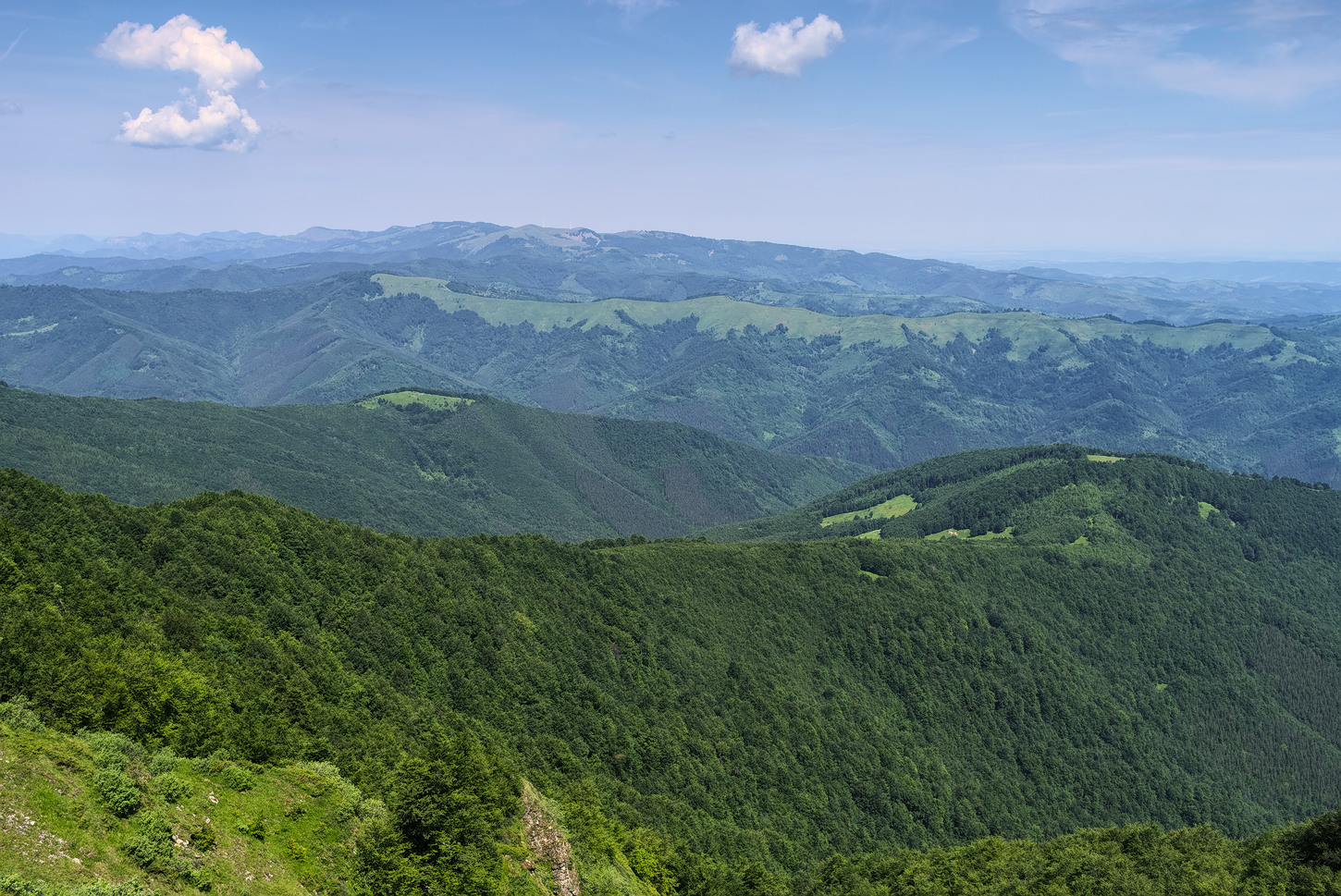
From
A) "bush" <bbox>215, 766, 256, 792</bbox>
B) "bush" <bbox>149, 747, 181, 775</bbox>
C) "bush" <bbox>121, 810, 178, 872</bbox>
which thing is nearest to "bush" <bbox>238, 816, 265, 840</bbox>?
"bush" <bbox>215, 766, 256, 792</bbox>

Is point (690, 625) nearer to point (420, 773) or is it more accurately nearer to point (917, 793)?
point (917, 793)

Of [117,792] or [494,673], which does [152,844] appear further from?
[494,673]

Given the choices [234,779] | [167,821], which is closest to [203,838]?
[167,821]

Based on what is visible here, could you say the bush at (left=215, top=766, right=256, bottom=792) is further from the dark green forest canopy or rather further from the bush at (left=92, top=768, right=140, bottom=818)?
the bush at (left=92, top=768, right=140, bottom=818)

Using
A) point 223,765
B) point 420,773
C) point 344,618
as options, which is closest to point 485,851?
point 420,773

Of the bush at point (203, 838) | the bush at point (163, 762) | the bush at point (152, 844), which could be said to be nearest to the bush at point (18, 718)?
the bush at point (163, 762)

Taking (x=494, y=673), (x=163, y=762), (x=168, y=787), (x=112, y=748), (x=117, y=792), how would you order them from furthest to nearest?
(x=494, y=673) → (x=163, y=762) → (x=112, y=748) → (x=168, y=787) → (x=117, y=792)

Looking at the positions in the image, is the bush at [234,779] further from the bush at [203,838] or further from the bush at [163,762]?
the bush at [203,838]

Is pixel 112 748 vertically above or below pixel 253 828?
above
